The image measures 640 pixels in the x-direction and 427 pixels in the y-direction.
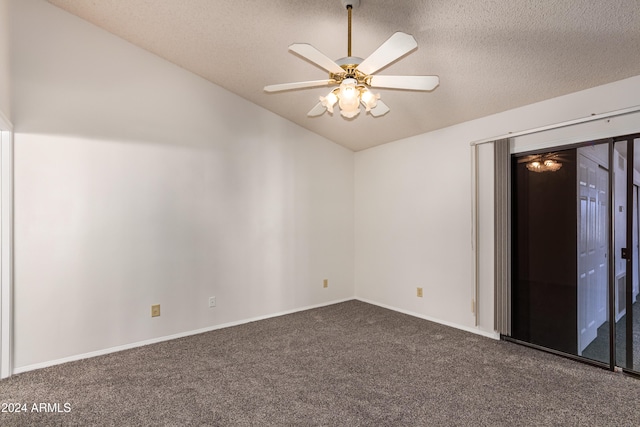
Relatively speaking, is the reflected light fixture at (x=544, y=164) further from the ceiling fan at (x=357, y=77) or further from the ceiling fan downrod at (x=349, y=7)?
the ceiling fan downrod at (x=349, y=7)

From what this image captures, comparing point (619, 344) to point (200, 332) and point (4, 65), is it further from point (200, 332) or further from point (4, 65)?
point (4, 65)

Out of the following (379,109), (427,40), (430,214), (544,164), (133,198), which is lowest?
(430,214)

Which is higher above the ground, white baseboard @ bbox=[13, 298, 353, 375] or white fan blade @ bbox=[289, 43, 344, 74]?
white fan blade @ bbox=[289, 43, 344, 74]

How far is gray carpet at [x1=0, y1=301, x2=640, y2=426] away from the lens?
199 centimetres

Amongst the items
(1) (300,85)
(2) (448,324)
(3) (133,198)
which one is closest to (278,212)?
(3) (133,198)

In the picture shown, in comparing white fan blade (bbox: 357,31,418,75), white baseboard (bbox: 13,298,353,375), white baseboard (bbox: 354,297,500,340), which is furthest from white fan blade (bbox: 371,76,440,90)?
white baseboard (bbox: 13,298,353,375)

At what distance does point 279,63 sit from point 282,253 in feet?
7.24

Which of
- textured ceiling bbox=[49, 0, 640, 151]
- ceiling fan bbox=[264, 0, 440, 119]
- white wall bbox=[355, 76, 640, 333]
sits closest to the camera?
ceiling fan bbox=[264, 0, 440, 119]

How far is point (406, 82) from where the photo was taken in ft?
6.43

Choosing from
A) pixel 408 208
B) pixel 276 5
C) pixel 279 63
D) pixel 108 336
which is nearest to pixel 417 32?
pixel 276 5

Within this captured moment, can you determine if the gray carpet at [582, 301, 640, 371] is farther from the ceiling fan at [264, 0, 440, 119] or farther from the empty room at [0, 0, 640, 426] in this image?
the ceiling fan at [264, 0, 440, 119]

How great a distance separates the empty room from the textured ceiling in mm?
20

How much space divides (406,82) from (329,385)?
2128 millimetres

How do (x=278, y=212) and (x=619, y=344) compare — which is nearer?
(x=619, y=344)
